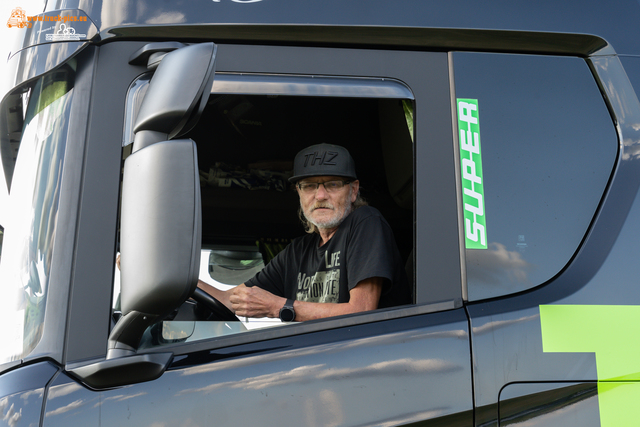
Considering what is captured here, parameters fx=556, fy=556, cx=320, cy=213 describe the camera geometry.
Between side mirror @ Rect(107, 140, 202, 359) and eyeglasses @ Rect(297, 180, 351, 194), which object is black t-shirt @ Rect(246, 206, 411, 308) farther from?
side mirror @ Rect(107, 140, 202, 359)

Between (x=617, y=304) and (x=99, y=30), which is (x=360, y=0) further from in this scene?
(x=617, y=304)

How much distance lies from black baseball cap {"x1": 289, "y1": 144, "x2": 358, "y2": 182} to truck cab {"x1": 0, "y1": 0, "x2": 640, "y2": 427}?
74 centimetres

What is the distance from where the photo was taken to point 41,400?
1256 millimetres

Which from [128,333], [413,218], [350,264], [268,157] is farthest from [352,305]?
[268,157]

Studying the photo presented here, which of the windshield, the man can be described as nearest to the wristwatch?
the man

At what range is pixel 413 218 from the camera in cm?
154

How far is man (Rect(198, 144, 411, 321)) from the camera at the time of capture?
1.79m

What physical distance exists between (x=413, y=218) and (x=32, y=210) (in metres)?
1.01

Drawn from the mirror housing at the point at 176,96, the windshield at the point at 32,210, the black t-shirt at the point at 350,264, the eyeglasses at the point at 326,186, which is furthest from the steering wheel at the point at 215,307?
the mirror housing at the point at 176,96

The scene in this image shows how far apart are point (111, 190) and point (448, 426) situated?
40.3 inches

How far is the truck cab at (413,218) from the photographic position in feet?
4.13

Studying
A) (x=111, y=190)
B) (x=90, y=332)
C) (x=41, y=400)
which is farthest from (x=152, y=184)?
(x=41, y=400)

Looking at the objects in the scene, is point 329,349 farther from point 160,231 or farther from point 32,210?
point 32,210

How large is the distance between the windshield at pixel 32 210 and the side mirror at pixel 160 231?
352 millimetres
